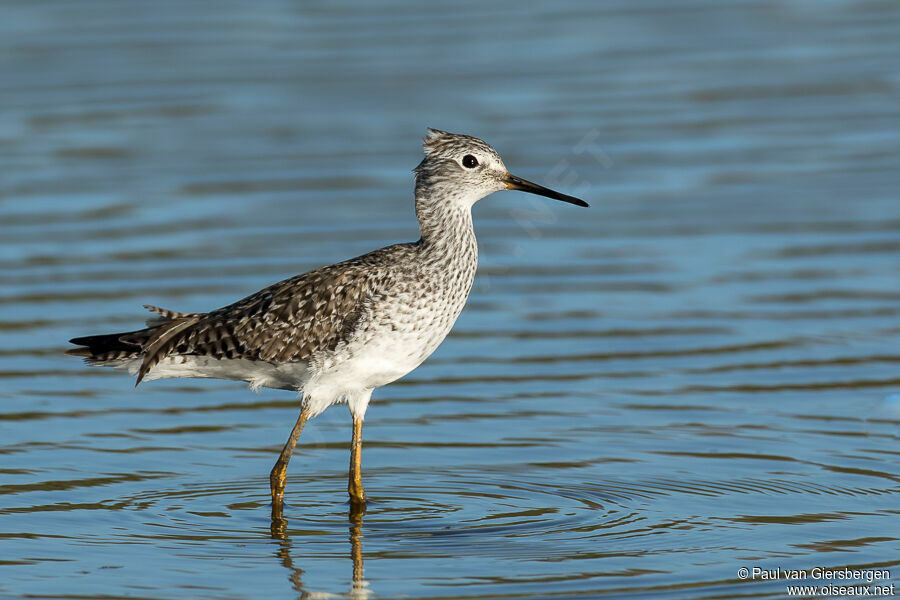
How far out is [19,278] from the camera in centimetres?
1675

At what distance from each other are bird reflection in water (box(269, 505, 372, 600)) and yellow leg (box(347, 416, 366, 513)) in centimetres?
4

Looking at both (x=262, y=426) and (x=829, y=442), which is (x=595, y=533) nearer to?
(x=829, y=442)

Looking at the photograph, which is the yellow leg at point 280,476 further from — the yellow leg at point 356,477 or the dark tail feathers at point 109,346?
the dark tail feathers at point 109,346

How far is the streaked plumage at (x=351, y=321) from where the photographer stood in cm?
1142

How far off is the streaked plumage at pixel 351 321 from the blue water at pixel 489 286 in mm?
789

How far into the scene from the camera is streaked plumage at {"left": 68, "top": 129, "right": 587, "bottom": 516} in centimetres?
1142

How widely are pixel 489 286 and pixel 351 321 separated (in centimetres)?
535

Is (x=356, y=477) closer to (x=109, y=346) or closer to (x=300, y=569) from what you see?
(x=300, y=569)

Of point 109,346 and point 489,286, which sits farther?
point 489,286

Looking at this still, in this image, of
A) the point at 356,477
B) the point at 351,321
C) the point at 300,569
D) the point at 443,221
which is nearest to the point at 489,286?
the point at 443,221

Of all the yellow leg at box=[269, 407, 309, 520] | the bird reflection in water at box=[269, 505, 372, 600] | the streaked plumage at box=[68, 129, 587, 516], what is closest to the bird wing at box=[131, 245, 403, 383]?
the streaked plumage at box=[68, 129, 587, 516]

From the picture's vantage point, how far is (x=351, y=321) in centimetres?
1142

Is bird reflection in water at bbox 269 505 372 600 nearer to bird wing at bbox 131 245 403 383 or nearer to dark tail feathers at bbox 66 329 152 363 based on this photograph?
bird wing at bbox 131 245 403 383

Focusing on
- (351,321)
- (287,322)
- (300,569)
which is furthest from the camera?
(287,322)
